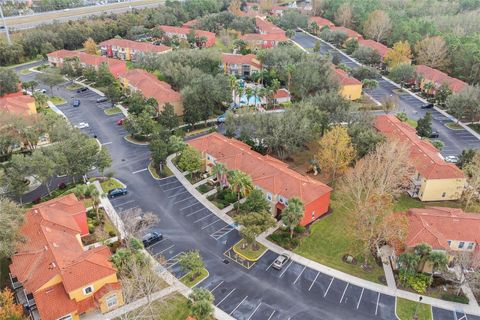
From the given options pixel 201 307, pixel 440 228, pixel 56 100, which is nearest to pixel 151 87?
pixel 56 100

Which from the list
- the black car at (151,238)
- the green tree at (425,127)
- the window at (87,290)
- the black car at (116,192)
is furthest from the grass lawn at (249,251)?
the green tree at (425,127)

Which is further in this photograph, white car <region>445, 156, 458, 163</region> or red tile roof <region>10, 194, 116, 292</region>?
white car <region>445, 156, 458, 163</region>

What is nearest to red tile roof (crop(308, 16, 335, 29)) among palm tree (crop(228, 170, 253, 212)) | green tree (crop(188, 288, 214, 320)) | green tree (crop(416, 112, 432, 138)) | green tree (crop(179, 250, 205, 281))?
green tree (crop(416, 112, 432, 138))

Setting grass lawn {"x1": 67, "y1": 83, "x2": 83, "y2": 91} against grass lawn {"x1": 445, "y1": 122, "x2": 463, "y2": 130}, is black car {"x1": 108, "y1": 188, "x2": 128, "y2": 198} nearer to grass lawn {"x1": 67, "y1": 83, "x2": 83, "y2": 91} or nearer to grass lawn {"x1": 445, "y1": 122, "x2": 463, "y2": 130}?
grass lawn {"x1": 67, "y1": 83, "x2": 83, "y2": 91}

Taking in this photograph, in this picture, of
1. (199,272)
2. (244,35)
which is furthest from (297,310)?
(244,35)

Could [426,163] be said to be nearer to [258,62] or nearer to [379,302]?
[379,302]

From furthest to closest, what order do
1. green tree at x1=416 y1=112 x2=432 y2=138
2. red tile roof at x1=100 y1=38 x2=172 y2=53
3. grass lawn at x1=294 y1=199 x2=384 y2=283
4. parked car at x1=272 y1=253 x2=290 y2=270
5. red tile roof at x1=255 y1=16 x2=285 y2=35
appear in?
1. red tile roof at x1=255 y1=16 x2=285 y2=35
2. red tile roof at x1=100 y1=38 x2=172 y2=53
3. green tree at x1=416 y1=112 x2=432 y2=138
4. grass lawn at x1=294 y1=199 x2=384 y2=283
5. parked car at x1=272 y1=253 x2=290 y2=270

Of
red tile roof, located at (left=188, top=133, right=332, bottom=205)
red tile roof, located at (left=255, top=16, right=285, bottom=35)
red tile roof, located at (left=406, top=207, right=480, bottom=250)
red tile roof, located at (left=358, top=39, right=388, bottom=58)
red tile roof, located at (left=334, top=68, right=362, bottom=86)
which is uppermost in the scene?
red tile roof, located at (left=255, top=16, right=285, bottom=35)
